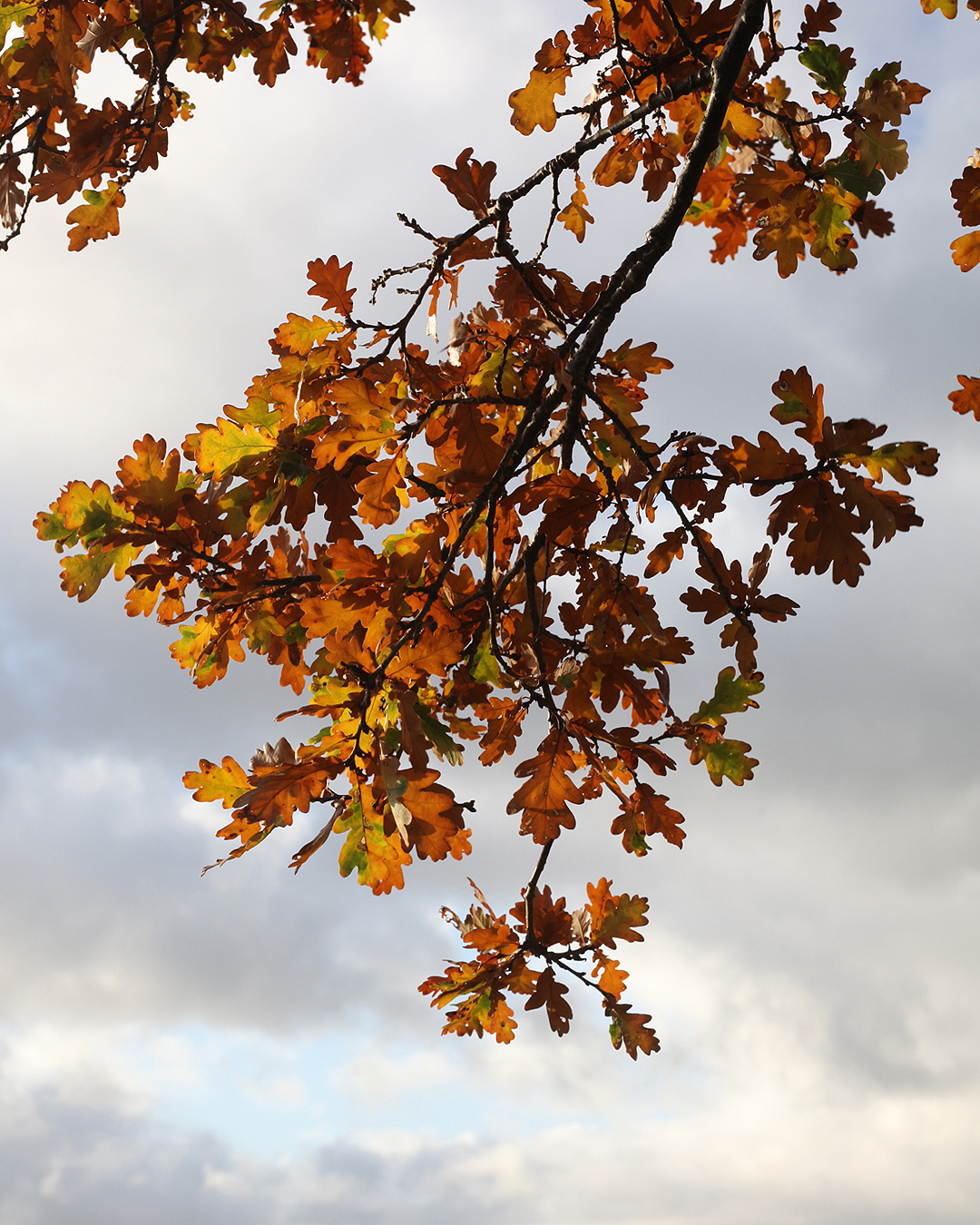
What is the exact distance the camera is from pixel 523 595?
321cm

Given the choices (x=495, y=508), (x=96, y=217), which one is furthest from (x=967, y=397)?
(x=96, y=217)

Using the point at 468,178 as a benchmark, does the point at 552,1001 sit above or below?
below

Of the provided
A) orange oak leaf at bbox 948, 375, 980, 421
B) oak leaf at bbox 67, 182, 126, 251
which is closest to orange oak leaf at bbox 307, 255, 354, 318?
oak leaf at bbox 67, 182, 126, 251

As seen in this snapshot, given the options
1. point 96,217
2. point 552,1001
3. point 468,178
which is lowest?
point 552,1001

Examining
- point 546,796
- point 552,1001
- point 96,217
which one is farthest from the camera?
point 96,217

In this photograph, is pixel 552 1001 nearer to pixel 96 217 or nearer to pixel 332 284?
pixel 332 284

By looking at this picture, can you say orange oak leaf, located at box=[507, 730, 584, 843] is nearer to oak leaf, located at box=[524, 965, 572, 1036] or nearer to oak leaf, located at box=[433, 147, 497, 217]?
oak leaf, located at box=[524, 965, 572, 1036]

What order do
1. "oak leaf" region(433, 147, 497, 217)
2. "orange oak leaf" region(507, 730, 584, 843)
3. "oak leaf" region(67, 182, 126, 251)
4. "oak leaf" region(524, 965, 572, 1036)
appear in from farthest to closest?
"oak leaf" region(67, 182, 126, 251) → "oak leaf" region(524, 965, 572, 1036) → "orange oak leaf" region(507, 730, 584, 843) → "oak leaf" region(433, 147, 497, 217)

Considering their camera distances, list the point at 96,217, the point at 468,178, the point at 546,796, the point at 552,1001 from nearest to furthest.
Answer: the point at 468,178, the point at 546,796, the point at 552,1001, the point at 96,217

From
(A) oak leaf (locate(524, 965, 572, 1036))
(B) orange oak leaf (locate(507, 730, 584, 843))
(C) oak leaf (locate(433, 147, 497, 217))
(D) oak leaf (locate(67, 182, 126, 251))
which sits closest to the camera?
(C) oak leaf (locate(433, 147, 497, 217))

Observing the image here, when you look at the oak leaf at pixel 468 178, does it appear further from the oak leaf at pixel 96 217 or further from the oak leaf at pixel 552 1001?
the oak leaf at pixel 552 1001

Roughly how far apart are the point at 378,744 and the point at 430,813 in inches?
8.9

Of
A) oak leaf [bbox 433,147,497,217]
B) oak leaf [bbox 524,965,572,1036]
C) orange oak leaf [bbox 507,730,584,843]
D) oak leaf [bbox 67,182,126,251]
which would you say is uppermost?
oak leaf [bbox 67,182,126,251]

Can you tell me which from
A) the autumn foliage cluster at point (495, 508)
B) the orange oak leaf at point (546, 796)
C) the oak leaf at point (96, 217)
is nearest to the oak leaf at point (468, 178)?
the autumn foliage cluster at point (495, 508)
